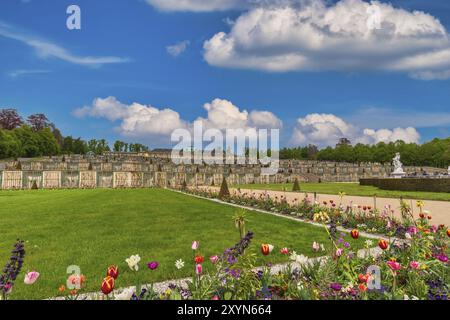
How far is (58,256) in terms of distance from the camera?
8.66 meters

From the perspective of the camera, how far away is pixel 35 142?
95.7m

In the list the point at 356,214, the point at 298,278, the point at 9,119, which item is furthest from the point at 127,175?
the point at 9,119

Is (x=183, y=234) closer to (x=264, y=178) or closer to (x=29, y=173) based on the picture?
(x=29, y=173)

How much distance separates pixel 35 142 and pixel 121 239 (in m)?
97.4

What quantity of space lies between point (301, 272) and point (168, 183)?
5069cm

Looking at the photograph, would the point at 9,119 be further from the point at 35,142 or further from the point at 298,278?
the point at 298,278

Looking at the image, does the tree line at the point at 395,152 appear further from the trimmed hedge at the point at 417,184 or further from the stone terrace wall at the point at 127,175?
the trimmed hedge at the point at 417,184

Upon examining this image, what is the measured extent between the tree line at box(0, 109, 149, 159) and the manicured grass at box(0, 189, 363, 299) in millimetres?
78348

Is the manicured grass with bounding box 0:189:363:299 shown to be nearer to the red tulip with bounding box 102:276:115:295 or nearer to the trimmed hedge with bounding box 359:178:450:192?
the red tulip with bounding box 102:276:115:295

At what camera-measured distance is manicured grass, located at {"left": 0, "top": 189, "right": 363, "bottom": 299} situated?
23.5ft

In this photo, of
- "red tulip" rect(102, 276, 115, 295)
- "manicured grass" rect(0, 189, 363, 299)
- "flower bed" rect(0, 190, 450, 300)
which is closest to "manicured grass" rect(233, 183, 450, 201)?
"manicured grass" rect(0, 189, 363, 299)

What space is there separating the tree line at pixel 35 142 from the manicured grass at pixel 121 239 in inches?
3085

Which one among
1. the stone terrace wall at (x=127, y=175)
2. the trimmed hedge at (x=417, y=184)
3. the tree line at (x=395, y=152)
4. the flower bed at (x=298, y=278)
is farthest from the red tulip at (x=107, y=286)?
the tree line at (x=395, y=152)
